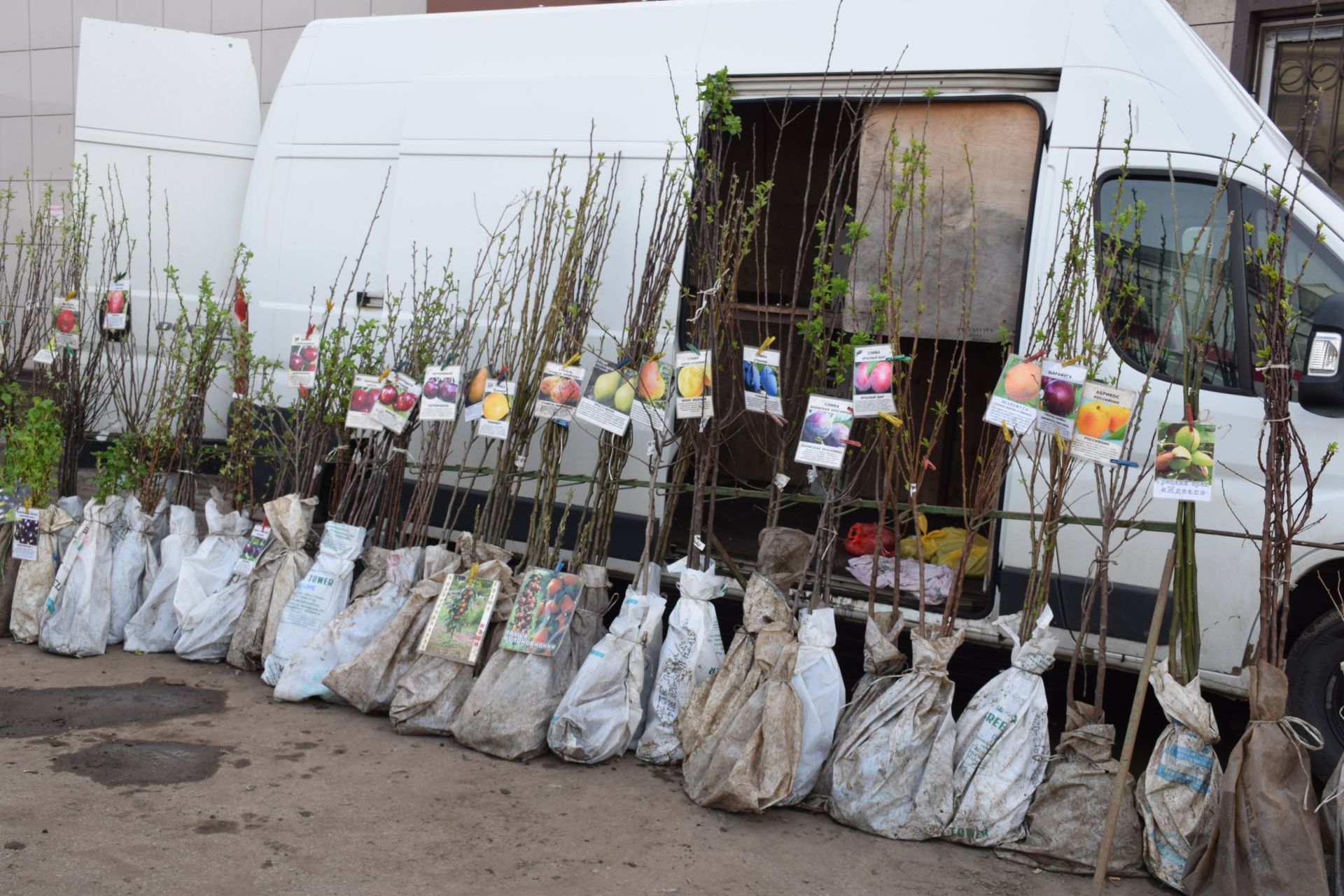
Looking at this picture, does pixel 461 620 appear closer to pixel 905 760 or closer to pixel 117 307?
pixel 905 760

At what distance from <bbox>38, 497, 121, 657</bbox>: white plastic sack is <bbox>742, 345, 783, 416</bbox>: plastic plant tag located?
271cm

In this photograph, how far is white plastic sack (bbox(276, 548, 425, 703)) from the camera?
430 cm

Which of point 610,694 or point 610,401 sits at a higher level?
point 610,401

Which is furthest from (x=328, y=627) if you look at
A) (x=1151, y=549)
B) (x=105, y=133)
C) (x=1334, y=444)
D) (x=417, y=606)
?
(x=105, y=133)

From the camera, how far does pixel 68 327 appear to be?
5.54 m

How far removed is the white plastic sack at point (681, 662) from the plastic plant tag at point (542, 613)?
35 cm

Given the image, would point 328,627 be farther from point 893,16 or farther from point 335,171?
point 893,16

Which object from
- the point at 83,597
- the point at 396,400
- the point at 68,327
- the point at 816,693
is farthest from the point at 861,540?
the point at 68,327

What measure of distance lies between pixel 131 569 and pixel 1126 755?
381cm

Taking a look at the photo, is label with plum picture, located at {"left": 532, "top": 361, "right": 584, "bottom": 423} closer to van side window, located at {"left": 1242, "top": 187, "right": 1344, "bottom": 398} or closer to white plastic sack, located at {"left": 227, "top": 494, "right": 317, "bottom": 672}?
white plastic sack, located at {"left": 227, "top": 494, "right": 317, "bottom": 672}

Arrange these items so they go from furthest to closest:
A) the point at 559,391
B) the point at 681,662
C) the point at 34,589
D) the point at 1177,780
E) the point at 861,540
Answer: the point at 861,540
the point at 34,589
the point at 559,391
the point at 681,662
the point at 1177,780

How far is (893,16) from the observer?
4.42m

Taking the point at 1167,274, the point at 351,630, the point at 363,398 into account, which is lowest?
the point at 351,630

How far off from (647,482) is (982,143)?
1728 millimetres
